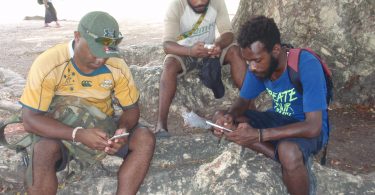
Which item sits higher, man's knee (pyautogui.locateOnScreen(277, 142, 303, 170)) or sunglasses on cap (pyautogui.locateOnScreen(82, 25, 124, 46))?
sunglasses on cap (pyautogui.locateOnScreen(82, 25, 124, 46))

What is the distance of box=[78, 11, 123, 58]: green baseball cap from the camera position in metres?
3.28

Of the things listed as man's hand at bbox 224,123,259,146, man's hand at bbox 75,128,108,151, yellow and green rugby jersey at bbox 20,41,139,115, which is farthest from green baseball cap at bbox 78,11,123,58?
man's hand at bbox 224,123,259,146

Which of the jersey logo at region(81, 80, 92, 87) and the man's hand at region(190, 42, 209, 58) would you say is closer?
the jersey logo at region(81, 80, 92, 87)

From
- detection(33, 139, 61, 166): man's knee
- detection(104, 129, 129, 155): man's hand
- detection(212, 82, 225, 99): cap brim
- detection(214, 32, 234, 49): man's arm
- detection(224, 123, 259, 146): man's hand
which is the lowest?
detection(212, 82, 225, 99): cap brim

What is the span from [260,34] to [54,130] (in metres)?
1.78

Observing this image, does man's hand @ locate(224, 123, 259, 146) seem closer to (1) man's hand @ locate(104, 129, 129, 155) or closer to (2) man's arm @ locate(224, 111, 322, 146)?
(2) man's arm @ locate(224, 111, 322, 146)

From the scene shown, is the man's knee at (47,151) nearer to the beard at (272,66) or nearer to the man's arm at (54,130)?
the man's arm at (54,130)

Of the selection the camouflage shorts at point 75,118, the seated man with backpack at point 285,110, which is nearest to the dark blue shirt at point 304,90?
the seated man with backpack at point 285,110

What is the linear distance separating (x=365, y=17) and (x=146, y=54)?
390cm

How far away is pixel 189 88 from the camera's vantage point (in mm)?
5801

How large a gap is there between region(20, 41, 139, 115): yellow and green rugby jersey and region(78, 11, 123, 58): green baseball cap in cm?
25

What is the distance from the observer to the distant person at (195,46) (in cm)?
476

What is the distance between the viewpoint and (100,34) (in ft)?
10.8

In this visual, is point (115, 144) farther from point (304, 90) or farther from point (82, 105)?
point (304, 90)
